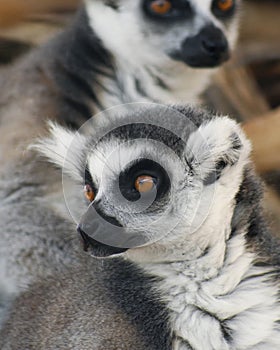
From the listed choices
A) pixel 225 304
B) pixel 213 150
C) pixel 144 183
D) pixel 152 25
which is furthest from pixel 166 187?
pixel 152 25

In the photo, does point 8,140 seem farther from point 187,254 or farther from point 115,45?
point 187,254

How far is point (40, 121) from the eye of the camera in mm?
4562

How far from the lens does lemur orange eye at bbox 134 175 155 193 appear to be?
3133mm

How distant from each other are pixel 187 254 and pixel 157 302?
0.75 ft

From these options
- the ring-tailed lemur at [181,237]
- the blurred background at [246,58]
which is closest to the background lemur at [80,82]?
the blurred background at [246,58]

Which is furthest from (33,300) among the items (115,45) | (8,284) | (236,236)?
(115,45)

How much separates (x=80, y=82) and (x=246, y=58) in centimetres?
244

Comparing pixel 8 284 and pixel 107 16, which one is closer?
pixel 8 284

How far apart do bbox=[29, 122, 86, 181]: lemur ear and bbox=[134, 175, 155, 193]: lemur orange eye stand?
433 mm

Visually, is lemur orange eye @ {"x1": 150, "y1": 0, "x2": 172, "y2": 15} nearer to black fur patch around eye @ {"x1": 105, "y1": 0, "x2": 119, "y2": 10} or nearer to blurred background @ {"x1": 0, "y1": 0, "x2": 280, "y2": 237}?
black fur patch around eye @ {"x1": 105, "y1": 0, "x2": 119, "y2": 10}

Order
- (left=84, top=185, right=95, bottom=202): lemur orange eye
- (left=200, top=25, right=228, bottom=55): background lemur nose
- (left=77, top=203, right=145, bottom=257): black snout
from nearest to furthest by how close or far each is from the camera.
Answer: (left=77, top=203, right=145, bottom=257): black snout
(left=84, top=185, right=95, bottom=202): lemur orange eye
(left=200, top=25, right=228, bottom=55): background lemur nose

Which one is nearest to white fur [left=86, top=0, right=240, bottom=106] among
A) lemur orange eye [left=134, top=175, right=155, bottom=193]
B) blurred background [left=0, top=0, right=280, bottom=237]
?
blurred background [left=0, top=0, right=280, bottom=237]

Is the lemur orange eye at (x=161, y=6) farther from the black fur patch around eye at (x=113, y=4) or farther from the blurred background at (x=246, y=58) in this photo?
the blurred background at (x=246, y=58)

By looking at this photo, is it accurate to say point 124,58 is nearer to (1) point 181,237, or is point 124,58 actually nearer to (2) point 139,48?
(2) point 139,48
